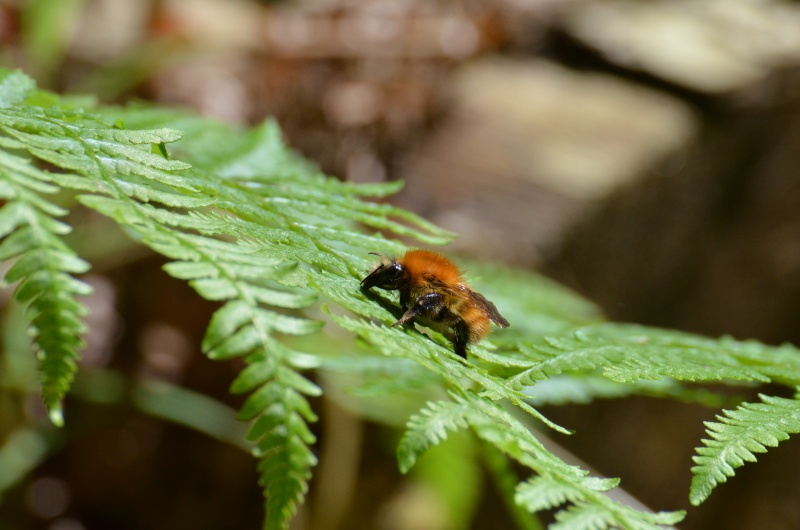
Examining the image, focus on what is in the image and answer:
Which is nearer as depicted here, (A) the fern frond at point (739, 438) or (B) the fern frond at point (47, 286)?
(B) the fern frond at point (47, 286)

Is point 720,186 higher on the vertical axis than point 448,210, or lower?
higher

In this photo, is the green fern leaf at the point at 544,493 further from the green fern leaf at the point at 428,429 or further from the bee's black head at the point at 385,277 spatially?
the bee's black head at the point at 385,277

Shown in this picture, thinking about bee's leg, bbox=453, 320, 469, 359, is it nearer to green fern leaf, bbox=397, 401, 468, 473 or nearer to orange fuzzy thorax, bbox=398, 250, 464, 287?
orange fuzzy thorax, bbox=398, 250, 464, 287

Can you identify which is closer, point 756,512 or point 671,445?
point 756,512

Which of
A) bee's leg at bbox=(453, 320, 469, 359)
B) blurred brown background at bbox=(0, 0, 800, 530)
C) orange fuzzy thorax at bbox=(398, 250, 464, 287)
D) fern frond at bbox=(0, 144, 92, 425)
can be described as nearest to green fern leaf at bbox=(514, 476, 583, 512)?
bee's leg at bbox=(453, 320, 469, 359)

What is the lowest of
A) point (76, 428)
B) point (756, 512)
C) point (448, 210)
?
point (76, 428)

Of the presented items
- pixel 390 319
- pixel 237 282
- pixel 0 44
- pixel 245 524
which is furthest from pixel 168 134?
pixel 0 44

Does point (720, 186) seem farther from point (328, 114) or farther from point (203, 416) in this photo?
point (203, 416)

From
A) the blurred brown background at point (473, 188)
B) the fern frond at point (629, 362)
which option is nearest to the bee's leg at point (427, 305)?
the fern frond at point (629, 362)
